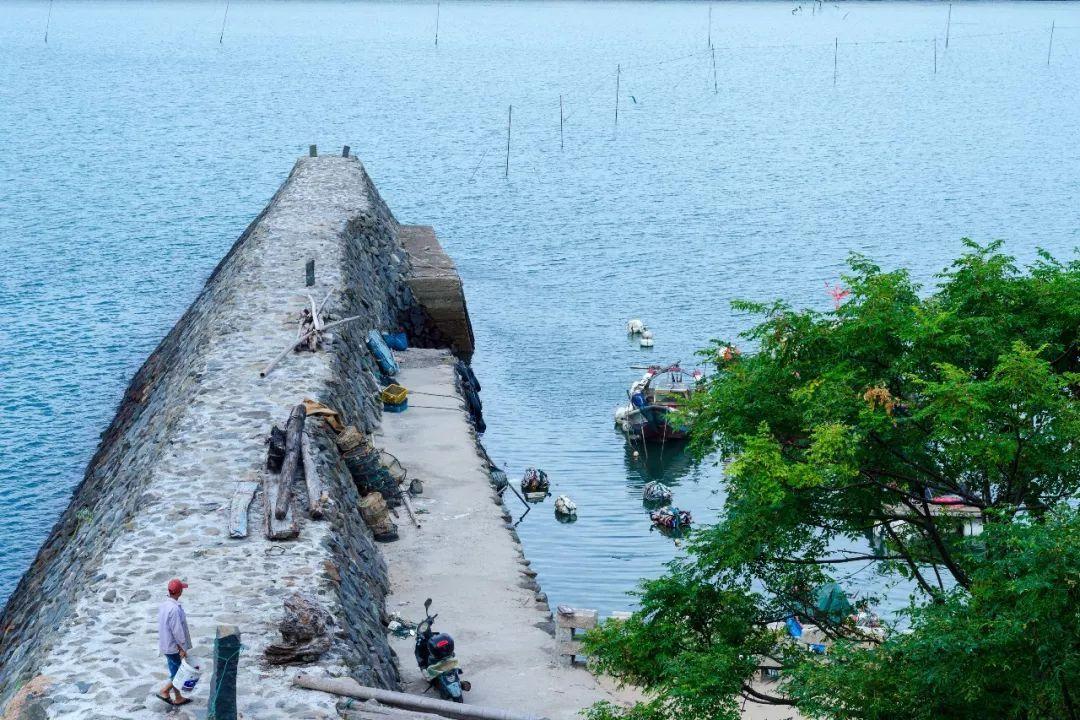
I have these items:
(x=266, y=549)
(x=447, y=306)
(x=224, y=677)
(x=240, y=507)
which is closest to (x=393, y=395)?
(x=240, y=507)

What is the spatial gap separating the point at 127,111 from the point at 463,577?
4021 inches

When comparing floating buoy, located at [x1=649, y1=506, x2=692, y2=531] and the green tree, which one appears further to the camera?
floating buoy, located at [x1=649, y1=506, x2=692, y2=531]

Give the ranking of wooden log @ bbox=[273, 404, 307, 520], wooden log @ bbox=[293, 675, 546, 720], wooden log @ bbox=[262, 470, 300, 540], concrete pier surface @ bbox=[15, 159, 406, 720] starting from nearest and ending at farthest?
concrete pier surface @ bbox=[15, 159, 406, 720] → wooden log @ bbox=[293, 675, 546, 720] → wooden log @ bbox=[262, 470, 300, 540] → wooden log @ bbox=[273, 404, 307, 520]

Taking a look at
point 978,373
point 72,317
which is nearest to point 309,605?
point 978,373

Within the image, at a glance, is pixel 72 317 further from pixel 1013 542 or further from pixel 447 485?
pixel 1013 542

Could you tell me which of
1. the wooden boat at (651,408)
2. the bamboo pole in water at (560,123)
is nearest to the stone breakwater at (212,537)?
the wooden boat at (651,408)

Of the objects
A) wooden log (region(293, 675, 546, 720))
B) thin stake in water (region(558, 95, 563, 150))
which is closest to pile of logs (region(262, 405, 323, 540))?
wooden log (region(293, 675, 546, 720))

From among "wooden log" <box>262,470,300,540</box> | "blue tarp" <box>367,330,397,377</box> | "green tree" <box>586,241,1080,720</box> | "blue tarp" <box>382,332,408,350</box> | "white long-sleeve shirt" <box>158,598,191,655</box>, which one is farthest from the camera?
"blue tarp" <box>382,332,408,350</box>

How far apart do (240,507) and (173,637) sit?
5.45 metres

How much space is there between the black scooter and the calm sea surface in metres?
10.8

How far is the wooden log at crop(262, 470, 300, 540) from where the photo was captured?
21.1m

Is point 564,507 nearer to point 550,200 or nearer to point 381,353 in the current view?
point 381,353

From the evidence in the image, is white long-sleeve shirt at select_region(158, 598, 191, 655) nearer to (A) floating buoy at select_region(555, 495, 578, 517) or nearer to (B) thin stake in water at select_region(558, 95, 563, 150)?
(A) floating buoy at select_region(555, 495, 578, 517)

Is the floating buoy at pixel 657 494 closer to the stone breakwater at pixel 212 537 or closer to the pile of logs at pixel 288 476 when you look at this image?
the stone breakwater at pixel 212 537
